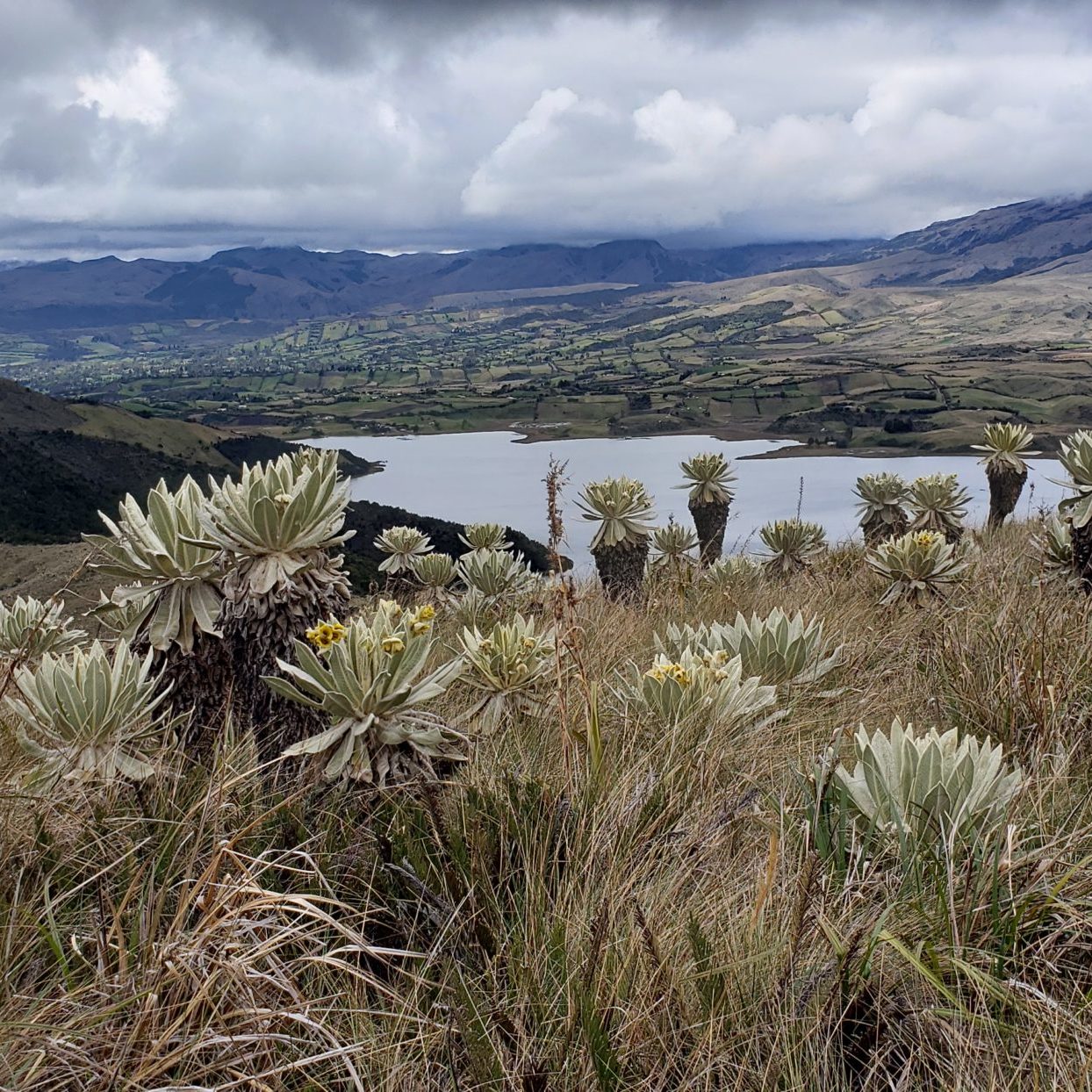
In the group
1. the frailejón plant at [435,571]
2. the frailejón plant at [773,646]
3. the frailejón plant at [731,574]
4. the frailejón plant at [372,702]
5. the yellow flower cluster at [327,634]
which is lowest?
the frailejón plant at [435,571]

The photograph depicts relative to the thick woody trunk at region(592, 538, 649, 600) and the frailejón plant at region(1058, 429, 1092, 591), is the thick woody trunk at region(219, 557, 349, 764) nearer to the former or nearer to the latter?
the frailejón plant at region(1058, 429, 1092, 591)

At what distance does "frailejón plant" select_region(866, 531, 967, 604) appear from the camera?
6676 millimetres

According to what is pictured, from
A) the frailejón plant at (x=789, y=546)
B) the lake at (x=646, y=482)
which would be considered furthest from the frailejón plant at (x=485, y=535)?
the frailejón plant at (x=789, y=546)

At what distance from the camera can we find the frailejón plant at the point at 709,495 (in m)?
11.1

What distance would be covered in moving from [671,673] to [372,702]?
1.29 metres

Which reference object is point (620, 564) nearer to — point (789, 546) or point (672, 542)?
point (789, 546)

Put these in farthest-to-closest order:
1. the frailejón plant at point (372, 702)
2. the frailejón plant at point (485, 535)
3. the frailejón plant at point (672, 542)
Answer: the frailejón plant at point (672, 542), the frailejón plant at point (485, 535), the frailejón plant at point (372, 702)

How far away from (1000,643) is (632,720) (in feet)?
6.11

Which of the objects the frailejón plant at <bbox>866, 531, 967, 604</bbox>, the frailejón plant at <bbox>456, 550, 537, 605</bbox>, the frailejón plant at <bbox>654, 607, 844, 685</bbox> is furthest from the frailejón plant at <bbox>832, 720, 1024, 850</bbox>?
the frailejón plant at <bbox>456, 550, 537, 605</bbox>

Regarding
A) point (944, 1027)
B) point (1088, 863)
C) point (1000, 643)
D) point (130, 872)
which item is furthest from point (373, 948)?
point (1000, 643)

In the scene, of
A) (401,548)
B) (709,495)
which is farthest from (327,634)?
(709,495)

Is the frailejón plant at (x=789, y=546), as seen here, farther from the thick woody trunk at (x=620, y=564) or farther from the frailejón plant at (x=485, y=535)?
the frailejón plant at (x=485, y=535)

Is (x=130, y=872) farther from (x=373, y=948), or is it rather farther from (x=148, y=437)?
(x=148, y=437)

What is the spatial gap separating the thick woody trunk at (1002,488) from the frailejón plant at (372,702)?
11.8m
